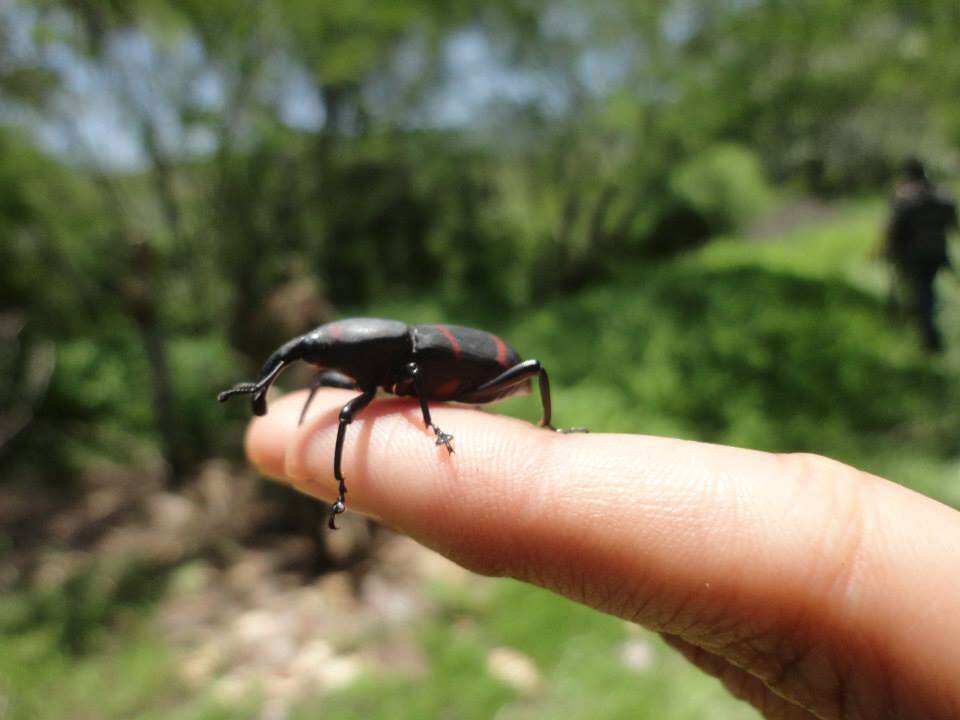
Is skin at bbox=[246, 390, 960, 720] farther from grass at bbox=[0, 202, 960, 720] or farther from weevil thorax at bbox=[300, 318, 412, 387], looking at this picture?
grass at bbox=[0, 202, 960, 720]

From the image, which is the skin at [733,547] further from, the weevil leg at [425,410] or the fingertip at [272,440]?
the fingertip at [272,440]

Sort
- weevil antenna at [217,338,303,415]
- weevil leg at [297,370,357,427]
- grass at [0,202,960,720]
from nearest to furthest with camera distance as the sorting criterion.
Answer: weevil antenna at [217,338,303,415] < weevil leg at [297,370,357,427] < grass at [0,202,960,720]

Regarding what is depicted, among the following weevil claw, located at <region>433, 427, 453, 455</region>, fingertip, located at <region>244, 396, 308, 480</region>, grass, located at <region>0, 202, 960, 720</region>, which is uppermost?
weevil claw, located at <region>433, 427, 453, 455</region>

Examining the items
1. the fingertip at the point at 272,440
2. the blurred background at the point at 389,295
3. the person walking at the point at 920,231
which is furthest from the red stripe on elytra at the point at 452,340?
the person walking at the point at 920,231

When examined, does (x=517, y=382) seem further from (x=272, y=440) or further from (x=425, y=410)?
(x=272, y=440)

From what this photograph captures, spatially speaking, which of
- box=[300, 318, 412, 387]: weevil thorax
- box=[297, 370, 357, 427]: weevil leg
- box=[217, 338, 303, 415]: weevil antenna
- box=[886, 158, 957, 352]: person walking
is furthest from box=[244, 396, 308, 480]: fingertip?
box=[886, 158, 957, 352]: person walking

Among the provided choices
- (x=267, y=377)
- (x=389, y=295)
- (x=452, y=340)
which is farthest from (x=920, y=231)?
(x=389, y=295)

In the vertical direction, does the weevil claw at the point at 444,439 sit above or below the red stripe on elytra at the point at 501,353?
below
